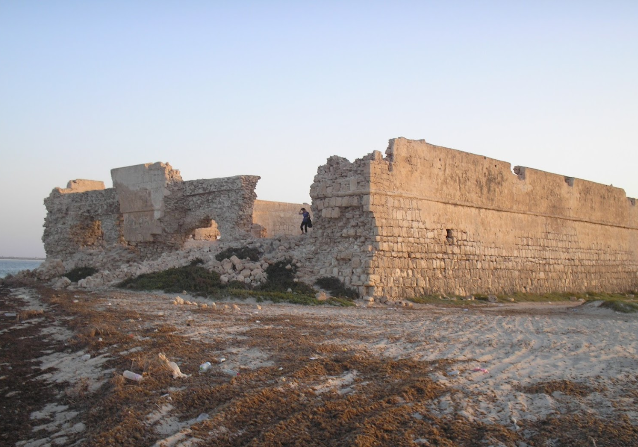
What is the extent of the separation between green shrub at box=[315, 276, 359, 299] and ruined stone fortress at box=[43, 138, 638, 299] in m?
0.18

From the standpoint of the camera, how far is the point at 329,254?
12797 millimetres

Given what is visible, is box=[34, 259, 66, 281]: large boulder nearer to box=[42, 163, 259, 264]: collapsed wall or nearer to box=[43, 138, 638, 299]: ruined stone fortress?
box=[43, 138, 638, 299]: ruined stone fortress

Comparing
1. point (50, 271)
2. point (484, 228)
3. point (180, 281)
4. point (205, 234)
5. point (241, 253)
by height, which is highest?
point (484, 228)

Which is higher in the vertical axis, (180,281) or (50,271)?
(180,281)

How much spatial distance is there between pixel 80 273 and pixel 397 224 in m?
11.0

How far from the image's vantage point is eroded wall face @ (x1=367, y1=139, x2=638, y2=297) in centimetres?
1241

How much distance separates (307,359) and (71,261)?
17.5 m

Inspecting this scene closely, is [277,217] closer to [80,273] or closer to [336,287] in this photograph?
[80,273]

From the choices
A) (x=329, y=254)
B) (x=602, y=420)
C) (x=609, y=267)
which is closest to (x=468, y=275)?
(x=329, y=254)

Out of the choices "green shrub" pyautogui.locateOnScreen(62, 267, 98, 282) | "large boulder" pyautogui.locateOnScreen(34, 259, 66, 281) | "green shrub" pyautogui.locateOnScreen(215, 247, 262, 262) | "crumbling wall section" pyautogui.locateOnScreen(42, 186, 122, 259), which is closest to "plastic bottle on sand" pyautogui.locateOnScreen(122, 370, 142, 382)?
"green shrub" pyautogui.locateOnScreen(215, 247, 262, 262)

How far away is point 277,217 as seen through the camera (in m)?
22.0

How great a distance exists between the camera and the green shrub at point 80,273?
17631mm

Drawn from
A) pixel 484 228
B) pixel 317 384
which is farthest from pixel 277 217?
pixel 317 384

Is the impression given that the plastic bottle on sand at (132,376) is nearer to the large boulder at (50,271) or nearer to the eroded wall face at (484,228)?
the eroded wall face at (484,228)
